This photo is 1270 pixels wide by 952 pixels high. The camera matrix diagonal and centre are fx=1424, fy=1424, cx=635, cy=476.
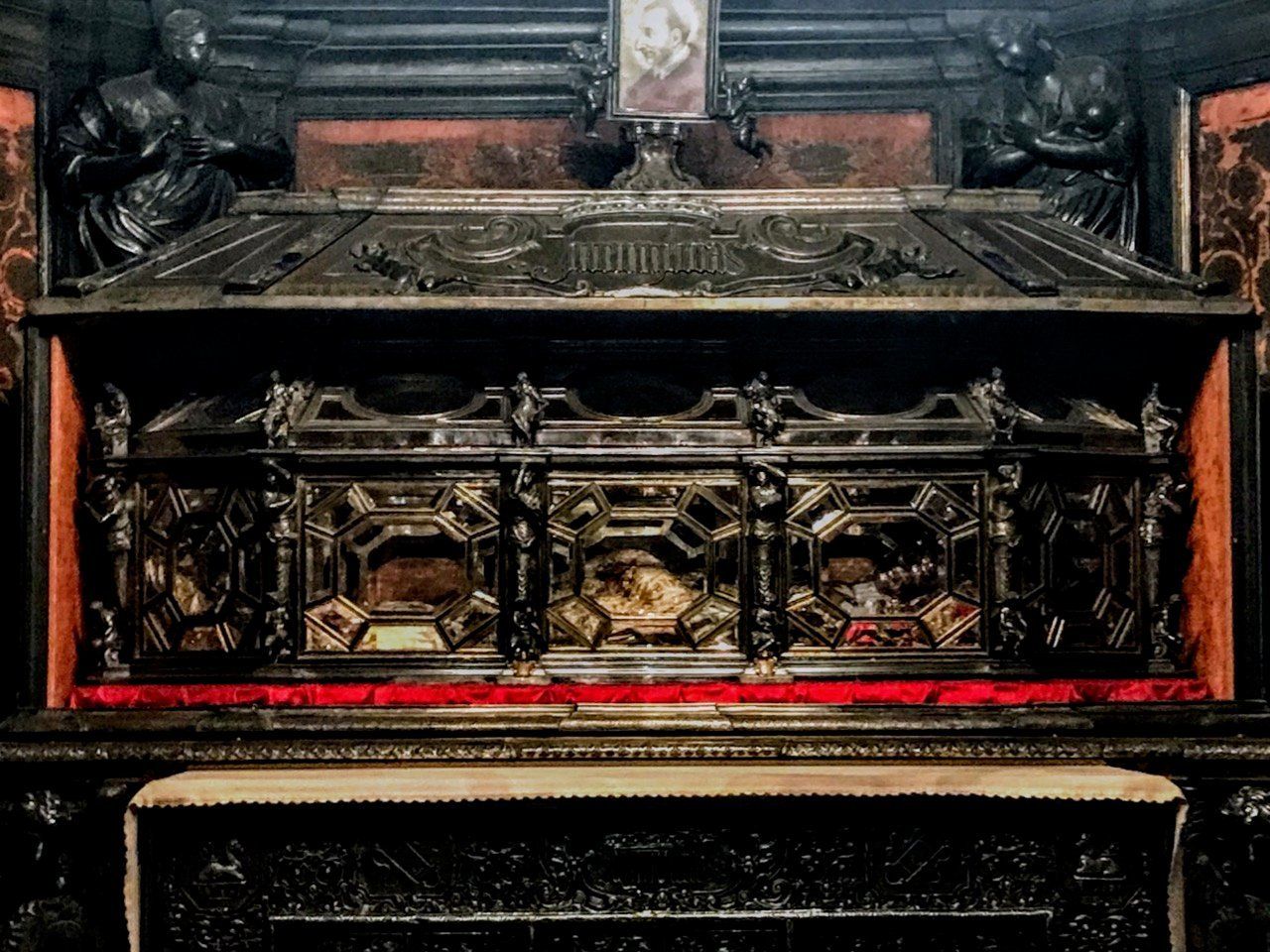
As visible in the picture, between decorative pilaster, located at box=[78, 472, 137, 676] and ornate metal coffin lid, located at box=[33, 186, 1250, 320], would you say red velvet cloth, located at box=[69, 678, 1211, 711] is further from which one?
ornate metal coffin lid, located at box=[33, 186, 1250, 320]

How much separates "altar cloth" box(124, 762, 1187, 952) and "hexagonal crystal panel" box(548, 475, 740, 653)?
0.65 metres

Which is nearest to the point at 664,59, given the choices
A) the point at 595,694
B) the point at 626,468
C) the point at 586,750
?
the point at 626,468

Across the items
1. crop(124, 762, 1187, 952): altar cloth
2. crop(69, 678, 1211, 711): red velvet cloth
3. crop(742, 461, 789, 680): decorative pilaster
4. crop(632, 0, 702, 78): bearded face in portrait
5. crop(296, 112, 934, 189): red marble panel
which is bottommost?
crop(124, 762, 1187, 952): altar cloth

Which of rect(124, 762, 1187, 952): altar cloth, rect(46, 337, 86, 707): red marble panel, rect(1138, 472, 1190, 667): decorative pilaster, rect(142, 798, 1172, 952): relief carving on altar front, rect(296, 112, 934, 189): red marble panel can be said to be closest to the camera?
rect(124, 762, 1187, 952): altar cloth

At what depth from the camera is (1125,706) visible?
4.55 meters

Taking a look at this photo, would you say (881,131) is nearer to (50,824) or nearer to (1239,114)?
(1239,114)

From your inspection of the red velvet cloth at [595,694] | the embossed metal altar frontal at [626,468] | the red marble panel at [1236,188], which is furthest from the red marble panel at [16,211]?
the red marble panel at [1236,188]

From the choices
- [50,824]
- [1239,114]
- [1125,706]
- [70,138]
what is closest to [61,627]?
[50,824]

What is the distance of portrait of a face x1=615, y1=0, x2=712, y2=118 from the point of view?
531 cm

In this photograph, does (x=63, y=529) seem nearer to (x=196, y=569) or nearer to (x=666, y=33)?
(x=196, y=569)

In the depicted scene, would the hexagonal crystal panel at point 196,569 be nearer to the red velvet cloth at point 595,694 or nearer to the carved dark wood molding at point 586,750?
the red velvet cloth at point 595,694

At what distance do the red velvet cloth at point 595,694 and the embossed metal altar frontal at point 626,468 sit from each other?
3.2 inches

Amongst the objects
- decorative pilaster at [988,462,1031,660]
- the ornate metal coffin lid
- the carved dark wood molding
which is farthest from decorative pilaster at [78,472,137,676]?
decorative pilaster at [988,462,1031,660]

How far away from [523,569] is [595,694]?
47 cm
